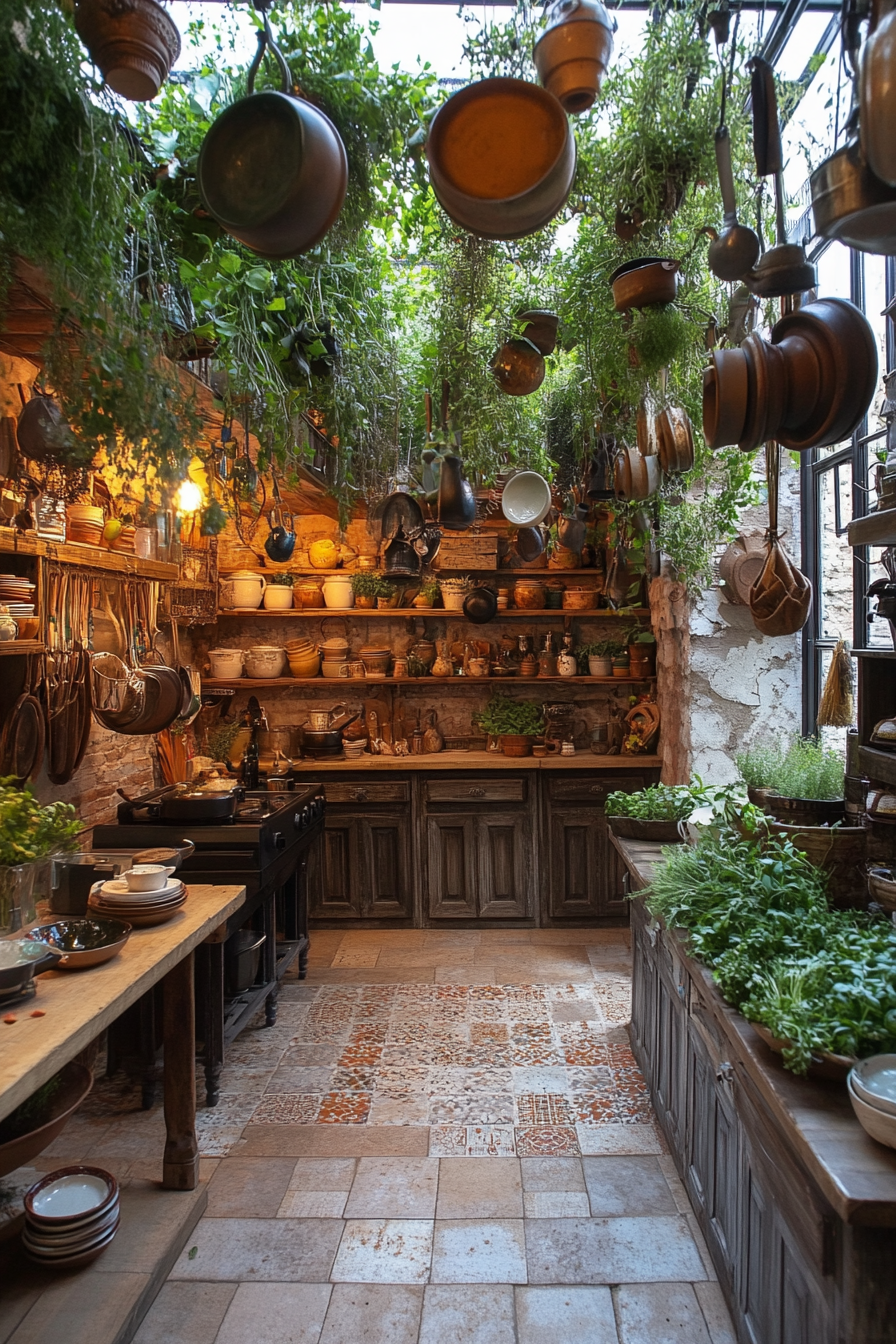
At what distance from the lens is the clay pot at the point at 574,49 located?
2051 millimetres

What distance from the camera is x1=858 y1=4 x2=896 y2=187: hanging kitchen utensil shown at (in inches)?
48.1

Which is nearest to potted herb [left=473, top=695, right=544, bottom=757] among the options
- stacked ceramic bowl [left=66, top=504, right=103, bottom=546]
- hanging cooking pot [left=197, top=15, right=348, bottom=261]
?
stacked ceramic bowl [left=66, top=504, right=103, bottom=546]

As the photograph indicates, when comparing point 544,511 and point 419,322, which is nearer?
point 419,322

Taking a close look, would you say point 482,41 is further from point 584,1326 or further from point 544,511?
point 584,1326

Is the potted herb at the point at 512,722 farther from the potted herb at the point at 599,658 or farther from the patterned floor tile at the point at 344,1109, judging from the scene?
the patterned floor tile at the point at 344,1109

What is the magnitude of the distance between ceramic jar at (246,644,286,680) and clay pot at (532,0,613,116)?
4200 millimetres

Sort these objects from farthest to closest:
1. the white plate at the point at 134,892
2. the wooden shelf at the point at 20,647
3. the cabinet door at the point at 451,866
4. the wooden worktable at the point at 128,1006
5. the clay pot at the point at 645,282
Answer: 1. the cabinet door at the point at 451,866
2. the wooden shelf at the point at 20,647
3. the white plate at the point at 134,892
4. the clay pot at the point at 645,282
5. the wooden worktable at the point at 128,1006

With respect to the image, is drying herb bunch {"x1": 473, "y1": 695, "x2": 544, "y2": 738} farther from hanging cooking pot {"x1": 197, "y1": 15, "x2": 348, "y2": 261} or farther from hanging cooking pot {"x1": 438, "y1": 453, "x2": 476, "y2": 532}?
hanging cooking pot {"x1": 197, "y1": 15, "x2": 348, "y2": 261}

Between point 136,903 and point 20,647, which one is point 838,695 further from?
point 20,647

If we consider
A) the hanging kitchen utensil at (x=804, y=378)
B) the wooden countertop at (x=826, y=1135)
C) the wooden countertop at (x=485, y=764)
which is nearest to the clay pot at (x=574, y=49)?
the hanging kitchen utensil at (x=804, y=378)

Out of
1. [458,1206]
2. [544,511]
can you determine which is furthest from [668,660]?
[458,1206]

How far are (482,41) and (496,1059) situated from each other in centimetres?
368

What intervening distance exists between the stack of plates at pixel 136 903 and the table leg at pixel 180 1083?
0.22 m

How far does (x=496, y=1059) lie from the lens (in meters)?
3.74
